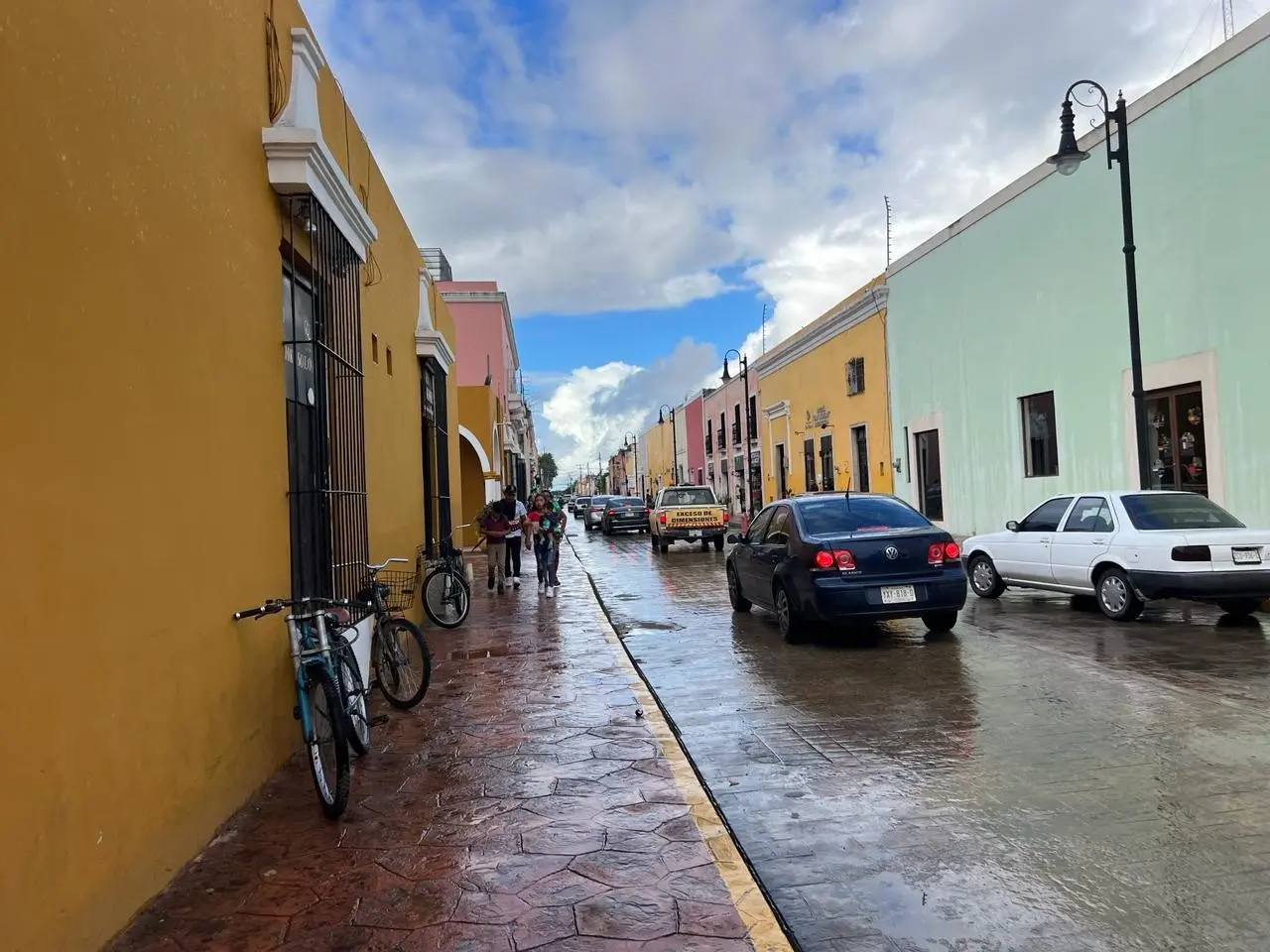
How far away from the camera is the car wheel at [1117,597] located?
9703mm

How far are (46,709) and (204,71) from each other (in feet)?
10.2

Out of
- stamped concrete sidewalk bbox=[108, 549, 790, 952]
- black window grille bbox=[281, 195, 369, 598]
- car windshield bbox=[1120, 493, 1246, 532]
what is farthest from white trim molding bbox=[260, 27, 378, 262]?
car windshield bbox=[1120, 493, 1246, 532]

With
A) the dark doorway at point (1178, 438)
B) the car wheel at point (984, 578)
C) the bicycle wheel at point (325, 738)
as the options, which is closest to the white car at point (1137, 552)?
the car wheel at point (984, 578)

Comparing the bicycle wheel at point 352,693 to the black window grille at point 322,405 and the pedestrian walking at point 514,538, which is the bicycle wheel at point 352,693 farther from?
the pedestrian walking at point 514,538

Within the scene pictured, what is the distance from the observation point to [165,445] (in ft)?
12.4

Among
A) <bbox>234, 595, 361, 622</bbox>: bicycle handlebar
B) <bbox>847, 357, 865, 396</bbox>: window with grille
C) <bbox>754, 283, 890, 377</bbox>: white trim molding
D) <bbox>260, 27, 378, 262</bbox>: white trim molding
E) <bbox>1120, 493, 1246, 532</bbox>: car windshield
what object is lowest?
<bbox>234, 595, 361, 622</bbox>: bicycle handlebar

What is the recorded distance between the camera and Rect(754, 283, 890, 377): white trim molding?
25.2 m

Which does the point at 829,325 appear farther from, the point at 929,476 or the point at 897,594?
the point at 897,594

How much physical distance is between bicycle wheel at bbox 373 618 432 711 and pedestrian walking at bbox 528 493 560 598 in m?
7.17

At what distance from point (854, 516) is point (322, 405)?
5470mm

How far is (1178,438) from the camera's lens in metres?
14.3

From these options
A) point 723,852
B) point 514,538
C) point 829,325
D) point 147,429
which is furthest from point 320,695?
point 829,325

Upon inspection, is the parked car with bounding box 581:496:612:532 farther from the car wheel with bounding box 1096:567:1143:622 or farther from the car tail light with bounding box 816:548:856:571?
the car tail light with bounding box 816:548:856:571

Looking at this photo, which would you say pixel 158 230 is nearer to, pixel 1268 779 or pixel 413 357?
pixel 1268 779
